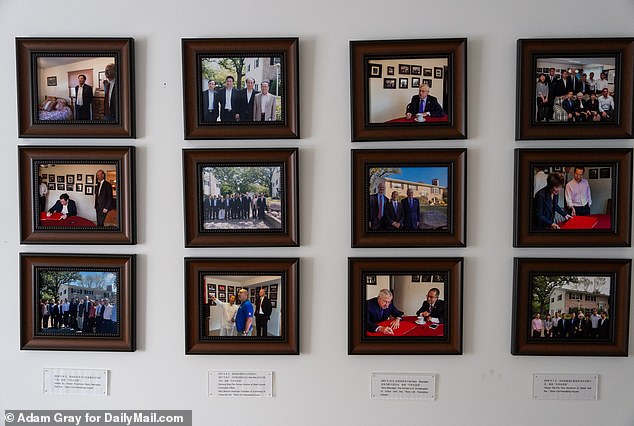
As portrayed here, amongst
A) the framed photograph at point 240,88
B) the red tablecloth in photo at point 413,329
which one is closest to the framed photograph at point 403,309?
the red tablecloth in photo at point 413,329

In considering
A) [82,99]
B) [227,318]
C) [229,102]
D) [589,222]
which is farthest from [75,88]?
[589,222]

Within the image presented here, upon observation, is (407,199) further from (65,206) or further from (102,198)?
(65,206)

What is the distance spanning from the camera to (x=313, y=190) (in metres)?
1.79

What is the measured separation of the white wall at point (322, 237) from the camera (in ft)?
5.75

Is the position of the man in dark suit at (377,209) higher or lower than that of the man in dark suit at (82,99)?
lower

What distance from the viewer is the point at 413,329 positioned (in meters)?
1.78

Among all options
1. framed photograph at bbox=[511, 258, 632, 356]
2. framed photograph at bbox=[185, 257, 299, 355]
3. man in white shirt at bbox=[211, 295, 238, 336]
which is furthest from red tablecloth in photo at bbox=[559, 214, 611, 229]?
A: man in white shirt at bbox=[211, 295, 238, 336]

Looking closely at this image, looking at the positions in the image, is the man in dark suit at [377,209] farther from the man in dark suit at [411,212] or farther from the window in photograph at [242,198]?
the window in photograph at [242,198]

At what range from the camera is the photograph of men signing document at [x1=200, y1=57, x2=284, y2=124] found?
1752 millimetres

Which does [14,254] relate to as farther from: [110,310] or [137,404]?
[137,404]

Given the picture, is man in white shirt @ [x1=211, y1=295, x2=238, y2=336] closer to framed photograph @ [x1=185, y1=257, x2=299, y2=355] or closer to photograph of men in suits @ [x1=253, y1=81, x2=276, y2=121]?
framed photograph @ [x1=185, y1=257, x2=299, y2=355]

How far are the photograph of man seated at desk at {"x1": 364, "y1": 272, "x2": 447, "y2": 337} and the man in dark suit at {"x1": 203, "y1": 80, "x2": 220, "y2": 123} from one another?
2.39 ft

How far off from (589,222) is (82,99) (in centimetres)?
164

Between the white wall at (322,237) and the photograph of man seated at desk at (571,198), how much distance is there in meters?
0.08
